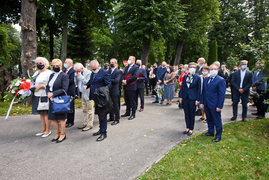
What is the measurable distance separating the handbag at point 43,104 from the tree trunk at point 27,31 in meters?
5.20

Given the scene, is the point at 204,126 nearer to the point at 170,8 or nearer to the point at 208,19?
the point at 170,8

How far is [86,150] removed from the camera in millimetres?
4449

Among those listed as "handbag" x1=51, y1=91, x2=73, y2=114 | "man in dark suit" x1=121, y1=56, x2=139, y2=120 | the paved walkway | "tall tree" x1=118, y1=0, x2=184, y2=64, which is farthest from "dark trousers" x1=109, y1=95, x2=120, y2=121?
"tall tree" x1=118, y1=0, x2=184, y2=64

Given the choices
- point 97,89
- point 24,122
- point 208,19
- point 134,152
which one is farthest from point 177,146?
point 208,19

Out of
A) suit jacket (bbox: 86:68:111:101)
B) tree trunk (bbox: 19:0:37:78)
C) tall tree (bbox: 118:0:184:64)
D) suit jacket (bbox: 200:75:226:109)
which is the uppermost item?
tall tree (bbox: 118:0:184:64)

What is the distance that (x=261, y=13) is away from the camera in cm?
3484

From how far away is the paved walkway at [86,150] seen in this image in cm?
351

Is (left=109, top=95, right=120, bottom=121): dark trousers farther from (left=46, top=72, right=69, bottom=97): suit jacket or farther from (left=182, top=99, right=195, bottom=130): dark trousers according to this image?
(left=182, top=99, right=195, bottom=130): dark trousers

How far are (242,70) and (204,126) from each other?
2.65 meters

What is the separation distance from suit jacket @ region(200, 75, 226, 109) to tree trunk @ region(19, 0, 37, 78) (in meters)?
8.55

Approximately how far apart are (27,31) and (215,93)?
357 inches

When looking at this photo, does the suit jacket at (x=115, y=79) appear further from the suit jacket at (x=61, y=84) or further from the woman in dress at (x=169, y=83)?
the woman in dress at (x=169, y=83)

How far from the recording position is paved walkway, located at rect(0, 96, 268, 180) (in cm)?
351

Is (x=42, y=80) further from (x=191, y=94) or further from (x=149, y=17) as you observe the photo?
(x=149, y=17)
